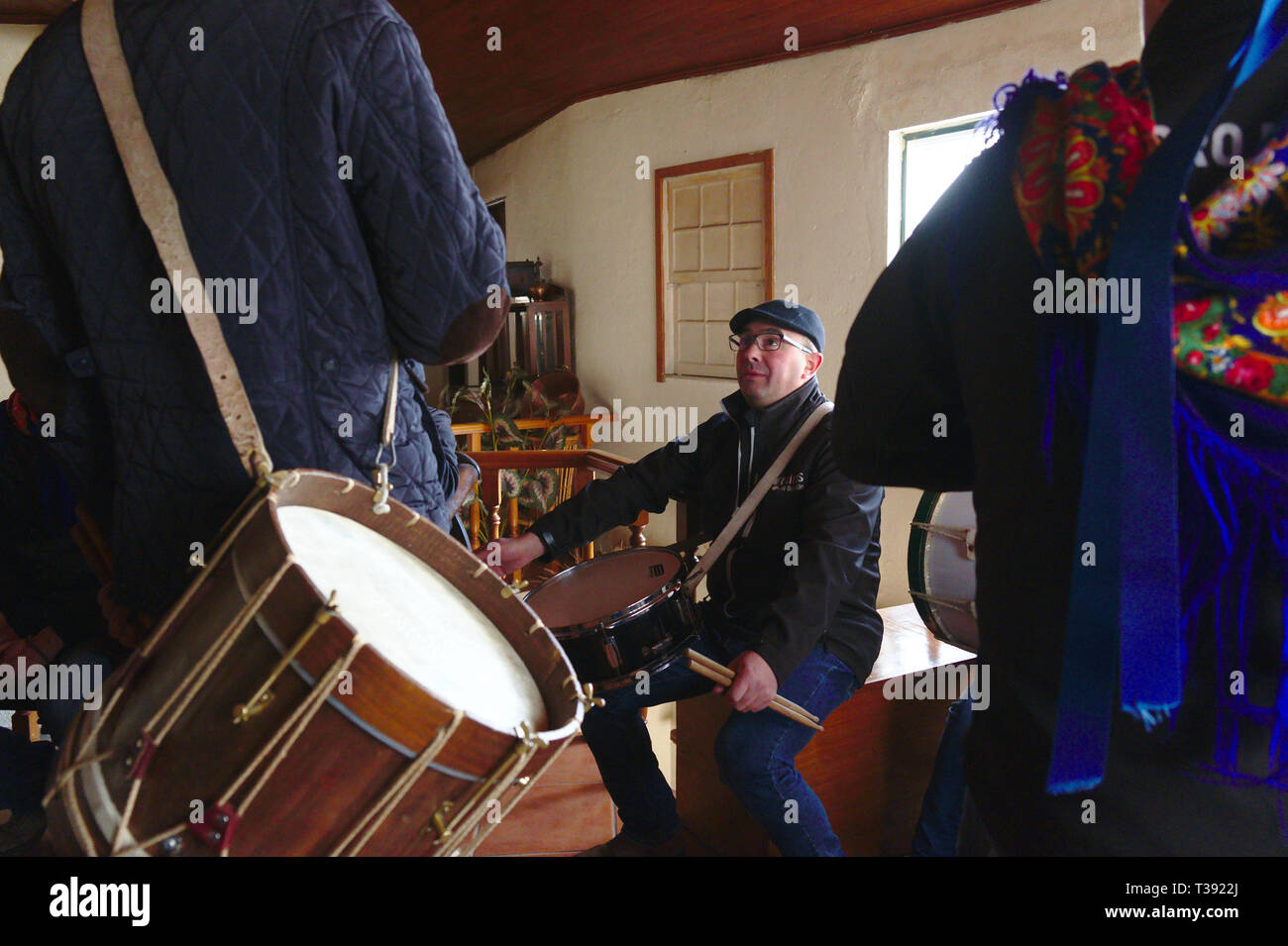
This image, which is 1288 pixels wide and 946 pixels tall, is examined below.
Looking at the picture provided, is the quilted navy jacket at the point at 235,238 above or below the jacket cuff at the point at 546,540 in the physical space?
above

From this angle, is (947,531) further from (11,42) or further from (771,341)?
(11,42)

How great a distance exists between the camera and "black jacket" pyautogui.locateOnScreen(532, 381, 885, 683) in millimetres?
2170

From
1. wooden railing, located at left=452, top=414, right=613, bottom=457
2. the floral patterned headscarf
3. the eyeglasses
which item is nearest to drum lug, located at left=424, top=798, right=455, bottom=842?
the floral patterned headscarf

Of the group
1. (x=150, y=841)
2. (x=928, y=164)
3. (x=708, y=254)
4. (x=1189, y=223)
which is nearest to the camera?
(x=1189, y=223)

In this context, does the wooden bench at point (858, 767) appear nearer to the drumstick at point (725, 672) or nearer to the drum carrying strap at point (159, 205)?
the drumstick at point (725, 672)

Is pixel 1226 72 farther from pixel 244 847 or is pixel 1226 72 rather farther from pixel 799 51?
pixel 799 51

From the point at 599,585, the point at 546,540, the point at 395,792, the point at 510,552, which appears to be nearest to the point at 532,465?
the point at 546,540

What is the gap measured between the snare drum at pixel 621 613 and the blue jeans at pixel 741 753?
17 cm

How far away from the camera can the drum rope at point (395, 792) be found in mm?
862

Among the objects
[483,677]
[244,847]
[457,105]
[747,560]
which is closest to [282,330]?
[483,677]

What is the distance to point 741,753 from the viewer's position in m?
2.12

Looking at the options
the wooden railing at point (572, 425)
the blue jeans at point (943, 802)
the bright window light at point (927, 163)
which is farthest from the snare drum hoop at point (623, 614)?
the wooden railing at point (572, 425)

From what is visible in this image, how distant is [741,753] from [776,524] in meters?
0.58

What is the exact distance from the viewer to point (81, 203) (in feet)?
3.63
